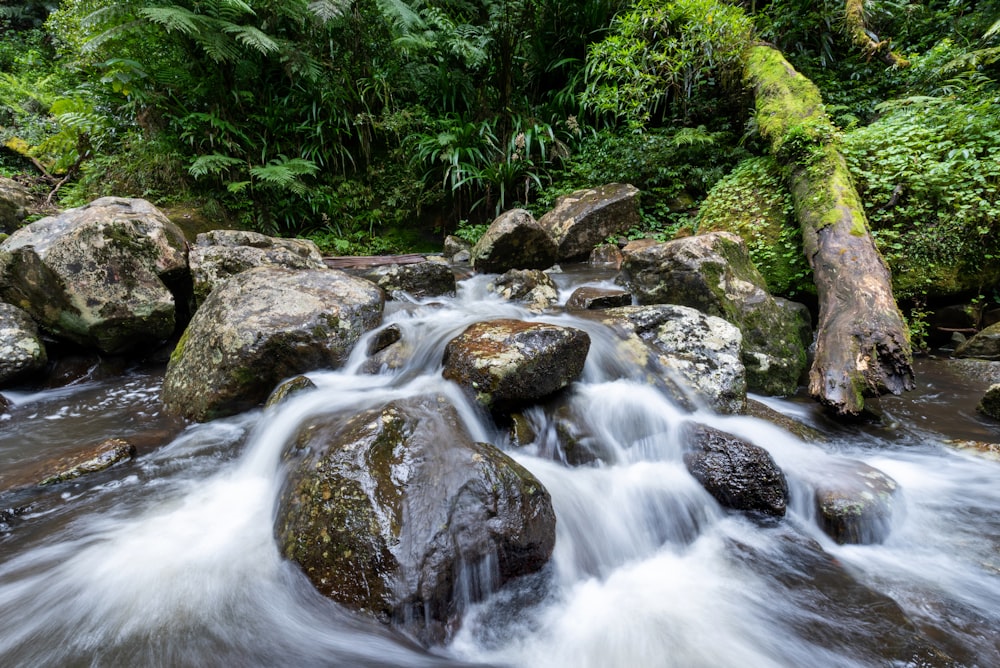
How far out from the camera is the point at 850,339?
2914 mm

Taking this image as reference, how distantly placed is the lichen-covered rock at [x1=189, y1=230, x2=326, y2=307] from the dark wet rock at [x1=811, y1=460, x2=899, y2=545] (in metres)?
4.59

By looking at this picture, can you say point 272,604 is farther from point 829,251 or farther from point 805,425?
point 829,251

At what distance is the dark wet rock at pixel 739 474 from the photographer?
7.31ft

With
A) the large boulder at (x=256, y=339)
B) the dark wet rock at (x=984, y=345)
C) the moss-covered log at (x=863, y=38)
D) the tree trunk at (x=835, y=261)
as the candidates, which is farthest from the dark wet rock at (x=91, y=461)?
the moss-covered log at (x=863, y=38)

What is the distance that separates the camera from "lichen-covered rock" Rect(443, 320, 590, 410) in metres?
2.59

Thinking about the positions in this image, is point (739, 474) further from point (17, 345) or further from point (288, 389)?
point (17, 345)

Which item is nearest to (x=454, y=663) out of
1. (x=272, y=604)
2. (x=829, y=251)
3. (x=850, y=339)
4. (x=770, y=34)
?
(x=272, y=604)

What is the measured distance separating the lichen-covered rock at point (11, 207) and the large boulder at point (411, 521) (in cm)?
595

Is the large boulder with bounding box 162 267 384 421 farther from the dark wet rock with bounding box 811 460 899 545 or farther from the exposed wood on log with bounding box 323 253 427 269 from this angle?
the dark wet rock with bounding box 811 460 899 545

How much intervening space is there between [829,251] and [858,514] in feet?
8.92

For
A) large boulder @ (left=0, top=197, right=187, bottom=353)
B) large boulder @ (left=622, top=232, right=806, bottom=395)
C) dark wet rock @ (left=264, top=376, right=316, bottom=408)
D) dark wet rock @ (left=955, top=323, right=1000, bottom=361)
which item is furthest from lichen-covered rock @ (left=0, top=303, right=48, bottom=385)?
dark wet rock @ (left=955, top=323, right=1000, bottom=361)

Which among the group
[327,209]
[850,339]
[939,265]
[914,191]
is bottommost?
[850,339]

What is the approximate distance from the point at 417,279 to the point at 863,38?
335 inches

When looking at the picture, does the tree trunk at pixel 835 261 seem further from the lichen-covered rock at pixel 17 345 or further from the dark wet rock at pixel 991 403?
the lichen-covered rock at pixel 17 345
